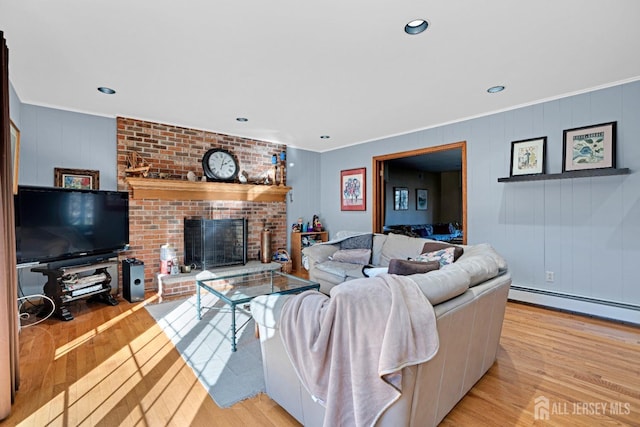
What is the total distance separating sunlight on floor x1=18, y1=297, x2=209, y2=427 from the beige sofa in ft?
1.91

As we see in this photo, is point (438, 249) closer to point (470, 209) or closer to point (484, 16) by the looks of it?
point (470, 209)

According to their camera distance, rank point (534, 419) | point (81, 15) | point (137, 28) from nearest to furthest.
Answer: point (534, 419)
point (81, 15)
point (137, 28)

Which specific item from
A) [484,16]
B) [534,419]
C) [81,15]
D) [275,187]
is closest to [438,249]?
[534,419]

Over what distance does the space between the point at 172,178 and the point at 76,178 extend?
1095 millimetres

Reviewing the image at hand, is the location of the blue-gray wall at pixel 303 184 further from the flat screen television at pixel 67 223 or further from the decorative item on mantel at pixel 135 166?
the flat screen television at pixel 67 223

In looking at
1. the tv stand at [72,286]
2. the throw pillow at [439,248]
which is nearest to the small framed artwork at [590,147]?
the throw pillow at [439,248]

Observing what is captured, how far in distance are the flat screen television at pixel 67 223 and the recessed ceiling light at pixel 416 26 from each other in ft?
11.6

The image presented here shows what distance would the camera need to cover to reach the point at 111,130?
4.05 m

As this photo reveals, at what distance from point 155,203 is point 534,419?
4.52 meters

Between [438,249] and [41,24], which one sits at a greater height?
[41,24]

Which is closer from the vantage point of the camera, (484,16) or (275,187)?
(484,16)

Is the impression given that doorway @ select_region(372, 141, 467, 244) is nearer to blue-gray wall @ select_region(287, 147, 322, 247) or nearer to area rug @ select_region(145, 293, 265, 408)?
blue-gray wall @ select_region(287, 147, 322, 247)

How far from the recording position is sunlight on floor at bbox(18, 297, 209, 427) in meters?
1.71

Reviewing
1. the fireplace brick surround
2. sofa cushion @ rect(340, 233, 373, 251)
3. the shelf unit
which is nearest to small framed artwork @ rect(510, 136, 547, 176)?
sofa cushion @ rect(340, 233, 373, 251)
